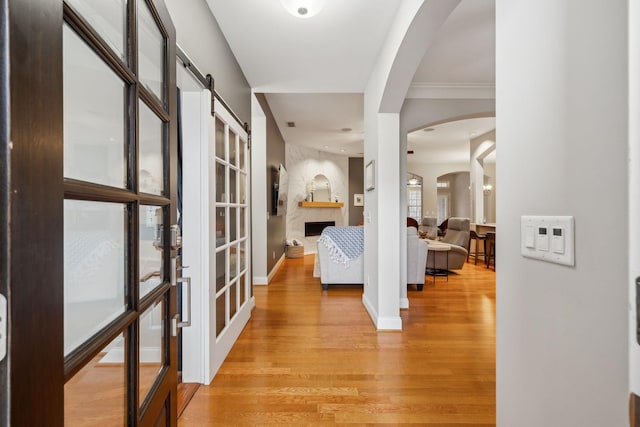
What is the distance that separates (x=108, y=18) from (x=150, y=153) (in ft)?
1.14

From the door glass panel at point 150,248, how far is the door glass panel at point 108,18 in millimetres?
401

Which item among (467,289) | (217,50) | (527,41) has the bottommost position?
(467,289)

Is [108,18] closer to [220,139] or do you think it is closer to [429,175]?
[220,139]

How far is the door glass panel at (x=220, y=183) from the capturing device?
233cm

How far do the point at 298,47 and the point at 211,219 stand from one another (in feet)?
5.43

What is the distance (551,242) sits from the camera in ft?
2.29

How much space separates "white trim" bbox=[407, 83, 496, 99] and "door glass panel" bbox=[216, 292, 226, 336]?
2965 millimetres

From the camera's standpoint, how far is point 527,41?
790 mm

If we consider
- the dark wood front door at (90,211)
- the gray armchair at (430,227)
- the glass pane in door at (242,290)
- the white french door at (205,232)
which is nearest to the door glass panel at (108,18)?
the dark wood front door at (90,211)

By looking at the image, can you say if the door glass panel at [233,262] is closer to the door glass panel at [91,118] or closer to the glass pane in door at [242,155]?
the glass pane in door at [242,155]

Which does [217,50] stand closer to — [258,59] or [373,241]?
[258,59]

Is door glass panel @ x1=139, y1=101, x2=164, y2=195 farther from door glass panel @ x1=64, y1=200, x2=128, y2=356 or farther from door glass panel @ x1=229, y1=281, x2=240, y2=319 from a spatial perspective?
door glass panel @ x1=229, y1=281, x2=240, y2=319

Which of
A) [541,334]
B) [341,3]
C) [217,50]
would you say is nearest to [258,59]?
[217,50]

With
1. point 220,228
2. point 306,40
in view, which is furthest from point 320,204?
point 220,228
